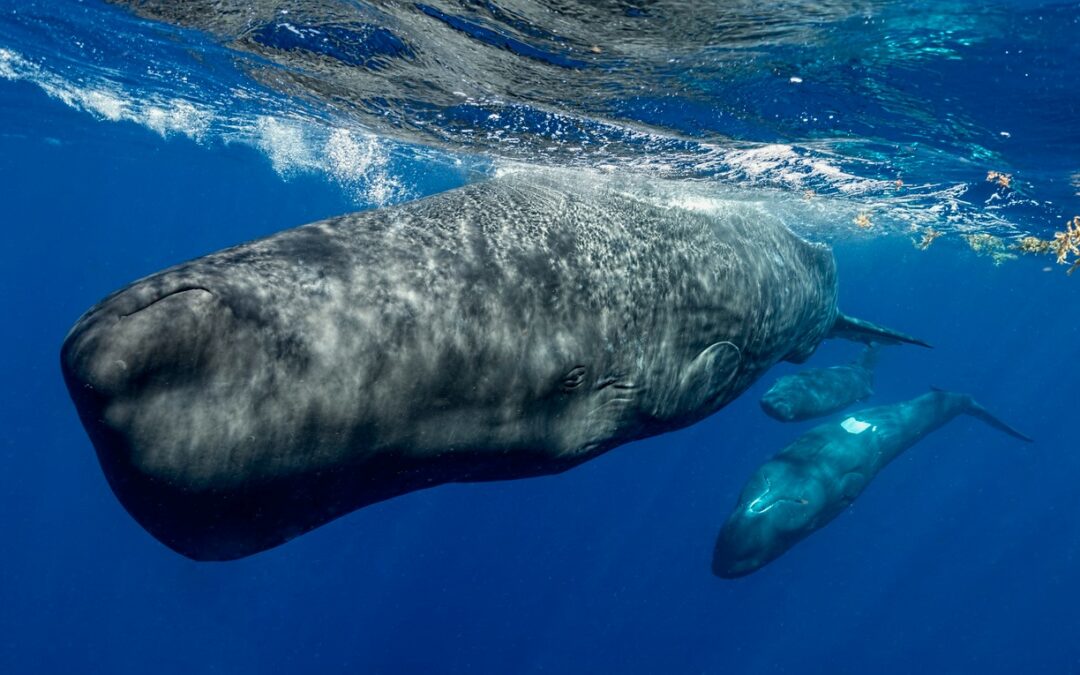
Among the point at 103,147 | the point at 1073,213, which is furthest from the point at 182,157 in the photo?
the point at 1073,213

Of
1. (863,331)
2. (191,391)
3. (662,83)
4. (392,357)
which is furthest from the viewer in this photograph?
(863,331)

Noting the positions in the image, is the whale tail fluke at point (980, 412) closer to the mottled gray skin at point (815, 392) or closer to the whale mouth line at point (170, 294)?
the mottled gray skin at point (815, 392)

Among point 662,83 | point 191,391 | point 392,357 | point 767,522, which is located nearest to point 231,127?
point 662,83

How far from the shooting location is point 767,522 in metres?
12.8

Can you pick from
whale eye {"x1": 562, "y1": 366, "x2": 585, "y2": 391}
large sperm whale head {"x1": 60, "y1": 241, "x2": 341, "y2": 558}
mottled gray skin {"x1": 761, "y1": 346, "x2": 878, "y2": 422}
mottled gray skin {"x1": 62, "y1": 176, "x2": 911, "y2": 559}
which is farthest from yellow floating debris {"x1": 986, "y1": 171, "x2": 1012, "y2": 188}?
large sperm whale head {"x1": 60, "y1": 241, "x2": 341, "y2": 558}

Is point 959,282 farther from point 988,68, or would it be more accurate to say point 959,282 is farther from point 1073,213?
point 988,68

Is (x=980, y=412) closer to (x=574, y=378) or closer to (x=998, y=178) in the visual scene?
(x=998, y=178)

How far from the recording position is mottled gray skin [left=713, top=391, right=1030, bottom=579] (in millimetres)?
12820

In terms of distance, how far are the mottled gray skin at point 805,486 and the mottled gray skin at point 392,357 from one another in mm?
8858

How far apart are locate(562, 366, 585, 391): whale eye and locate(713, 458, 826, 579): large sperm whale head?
1028 centimetres

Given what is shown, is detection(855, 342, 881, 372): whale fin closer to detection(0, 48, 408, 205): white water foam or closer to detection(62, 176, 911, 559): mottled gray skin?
detection(62, 176, 911, 559): mottled gray skin

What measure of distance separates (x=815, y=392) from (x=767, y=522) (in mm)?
2851

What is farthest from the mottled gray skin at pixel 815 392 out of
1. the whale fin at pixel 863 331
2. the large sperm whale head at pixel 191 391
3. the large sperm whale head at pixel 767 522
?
the large sperm whale head at pixel 191 391

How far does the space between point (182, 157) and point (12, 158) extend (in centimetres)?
Result: 1736
